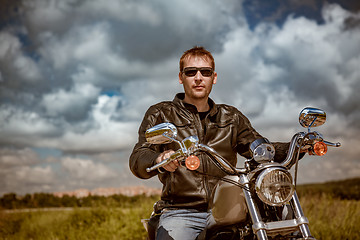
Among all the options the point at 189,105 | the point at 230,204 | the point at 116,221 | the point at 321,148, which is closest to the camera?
the point at 230,204

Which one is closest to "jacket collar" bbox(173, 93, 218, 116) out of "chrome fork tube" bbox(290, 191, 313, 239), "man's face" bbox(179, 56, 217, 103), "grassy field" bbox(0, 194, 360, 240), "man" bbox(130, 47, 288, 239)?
"man" bbox(130, 47, 288, 239)

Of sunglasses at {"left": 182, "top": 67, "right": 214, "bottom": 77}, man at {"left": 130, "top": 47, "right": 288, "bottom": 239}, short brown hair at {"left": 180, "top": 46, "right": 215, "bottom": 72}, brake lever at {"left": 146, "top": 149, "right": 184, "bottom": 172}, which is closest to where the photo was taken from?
brake lever at {"left": 146, "top": 149, "right": 184, "bottom": 172}

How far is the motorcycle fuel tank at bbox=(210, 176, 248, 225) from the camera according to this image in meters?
2.05

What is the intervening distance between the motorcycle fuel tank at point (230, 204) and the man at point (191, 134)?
581 mm

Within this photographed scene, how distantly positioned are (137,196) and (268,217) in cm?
1091

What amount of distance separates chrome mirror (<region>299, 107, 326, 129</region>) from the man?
37cm

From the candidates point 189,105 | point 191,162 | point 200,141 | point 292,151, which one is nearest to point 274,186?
point 292,151

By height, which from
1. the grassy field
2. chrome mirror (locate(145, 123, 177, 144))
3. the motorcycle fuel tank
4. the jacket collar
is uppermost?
the jacket collar

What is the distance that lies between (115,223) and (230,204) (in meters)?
7.72

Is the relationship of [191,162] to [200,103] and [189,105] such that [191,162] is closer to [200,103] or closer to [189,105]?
[189,105]

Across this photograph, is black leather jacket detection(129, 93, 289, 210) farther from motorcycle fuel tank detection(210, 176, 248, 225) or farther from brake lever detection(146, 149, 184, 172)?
motorcycle fuel tank detection(210, 176, 248, 225)

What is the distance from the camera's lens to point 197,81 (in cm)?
333

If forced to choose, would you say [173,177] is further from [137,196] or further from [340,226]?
[137,196]

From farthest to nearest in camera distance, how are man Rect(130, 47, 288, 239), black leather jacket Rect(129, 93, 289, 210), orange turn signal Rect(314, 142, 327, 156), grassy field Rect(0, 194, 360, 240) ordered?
grassy field Rect(0, 194, 360, 240), black leather jacket Rect(129, 93, 289, 210), man Rect(130, 47, 288, 239), orange turn signal Rect(314, 142, 327, 156)
